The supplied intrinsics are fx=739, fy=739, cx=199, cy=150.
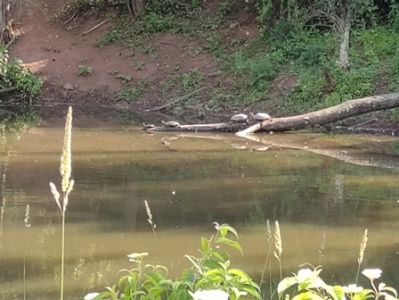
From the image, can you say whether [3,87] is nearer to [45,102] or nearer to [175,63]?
[45,102]

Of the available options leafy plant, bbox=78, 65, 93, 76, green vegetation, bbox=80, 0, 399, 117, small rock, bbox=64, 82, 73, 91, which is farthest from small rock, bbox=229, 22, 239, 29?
small rock, bbox=64, 82, 73, 91

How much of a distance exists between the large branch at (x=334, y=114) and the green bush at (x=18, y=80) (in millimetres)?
7507

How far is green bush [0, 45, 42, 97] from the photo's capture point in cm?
1902

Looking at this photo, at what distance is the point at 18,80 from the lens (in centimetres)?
1912

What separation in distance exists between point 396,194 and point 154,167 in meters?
3.41

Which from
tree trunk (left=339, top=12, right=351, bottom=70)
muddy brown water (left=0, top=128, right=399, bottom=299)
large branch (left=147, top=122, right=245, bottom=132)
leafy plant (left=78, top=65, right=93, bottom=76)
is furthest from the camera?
leafy plant (left=78, top=65, right=93, bottom=76)

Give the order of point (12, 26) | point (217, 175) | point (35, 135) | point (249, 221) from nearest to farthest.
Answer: point (249, 221) < point (217, 175) < point (35, 135) < point (12, 26)

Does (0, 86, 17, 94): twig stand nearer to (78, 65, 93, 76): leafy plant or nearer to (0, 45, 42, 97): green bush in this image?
(0, 45, 42, 97): green bush

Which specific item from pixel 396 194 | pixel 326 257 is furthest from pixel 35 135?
pixel 326 257

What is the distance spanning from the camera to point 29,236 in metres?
6.32

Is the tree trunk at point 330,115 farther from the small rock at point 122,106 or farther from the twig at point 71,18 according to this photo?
the twig at point 71,18

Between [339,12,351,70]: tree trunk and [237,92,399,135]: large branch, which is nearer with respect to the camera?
[237,92,399,135]: large branch

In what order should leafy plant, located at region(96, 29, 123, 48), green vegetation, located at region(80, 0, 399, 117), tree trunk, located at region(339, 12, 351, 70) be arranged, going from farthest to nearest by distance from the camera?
leafy plant, located at region(96, 29, 123, 48) < tree trunk, located at region(339, 12, 351, 70) < green vegetation, located at region(80, 0, 399, 117)

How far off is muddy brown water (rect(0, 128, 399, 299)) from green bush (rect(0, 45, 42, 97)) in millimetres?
6103
